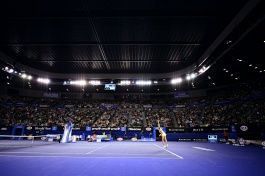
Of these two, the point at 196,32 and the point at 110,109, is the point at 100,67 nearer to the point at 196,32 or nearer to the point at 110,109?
the point at 110,109

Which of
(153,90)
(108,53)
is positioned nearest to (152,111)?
(153,90)

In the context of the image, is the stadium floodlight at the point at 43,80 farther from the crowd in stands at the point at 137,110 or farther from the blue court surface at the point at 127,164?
the blue court surface at the point at 127,164

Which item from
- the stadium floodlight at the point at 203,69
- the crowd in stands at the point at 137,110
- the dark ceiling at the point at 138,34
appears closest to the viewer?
the dark ceiling at the point at 138,34

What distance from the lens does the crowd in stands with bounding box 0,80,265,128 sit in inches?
1216

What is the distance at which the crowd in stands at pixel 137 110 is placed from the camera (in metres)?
30.9

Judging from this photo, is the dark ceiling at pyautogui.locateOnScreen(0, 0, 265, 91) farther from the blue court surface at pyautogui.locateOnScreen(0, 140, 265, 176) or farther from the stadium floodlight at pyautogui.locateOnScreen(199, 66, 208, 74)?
the blue court surface at pyautogui.locateOnScreen(0, 140, 265, 176)

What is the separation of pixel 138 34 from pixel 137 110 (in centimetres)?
2443

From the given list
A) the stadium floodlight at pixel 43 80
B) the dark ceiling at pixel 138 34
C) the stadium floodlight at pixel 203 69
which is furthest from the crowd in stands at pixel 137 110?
the stadium floodlight at pixel 203 69

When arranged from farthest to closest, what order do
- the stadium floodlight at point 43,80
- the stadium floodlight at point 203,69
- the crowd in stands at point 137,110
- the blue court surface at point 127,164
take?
1. the stadium floodlight at point 43,80
2. the crowd in stands at point 137,110
3. the stadium floodlight at point 203,69
4. the blue court surface at point 127,164

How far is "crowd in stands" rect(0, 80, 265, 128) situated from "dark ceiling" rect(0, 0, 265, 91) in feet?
16.8

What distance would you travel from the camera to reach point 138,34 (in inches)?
835

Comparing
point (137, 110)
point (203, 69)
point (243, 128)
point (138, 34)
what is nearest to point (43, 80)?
point (137, 110)

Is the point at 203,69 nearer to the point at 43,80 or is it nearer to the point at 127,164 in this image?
the point at 127,164

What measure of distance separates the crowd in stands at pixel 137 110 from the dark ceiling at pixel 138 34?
5.12m
